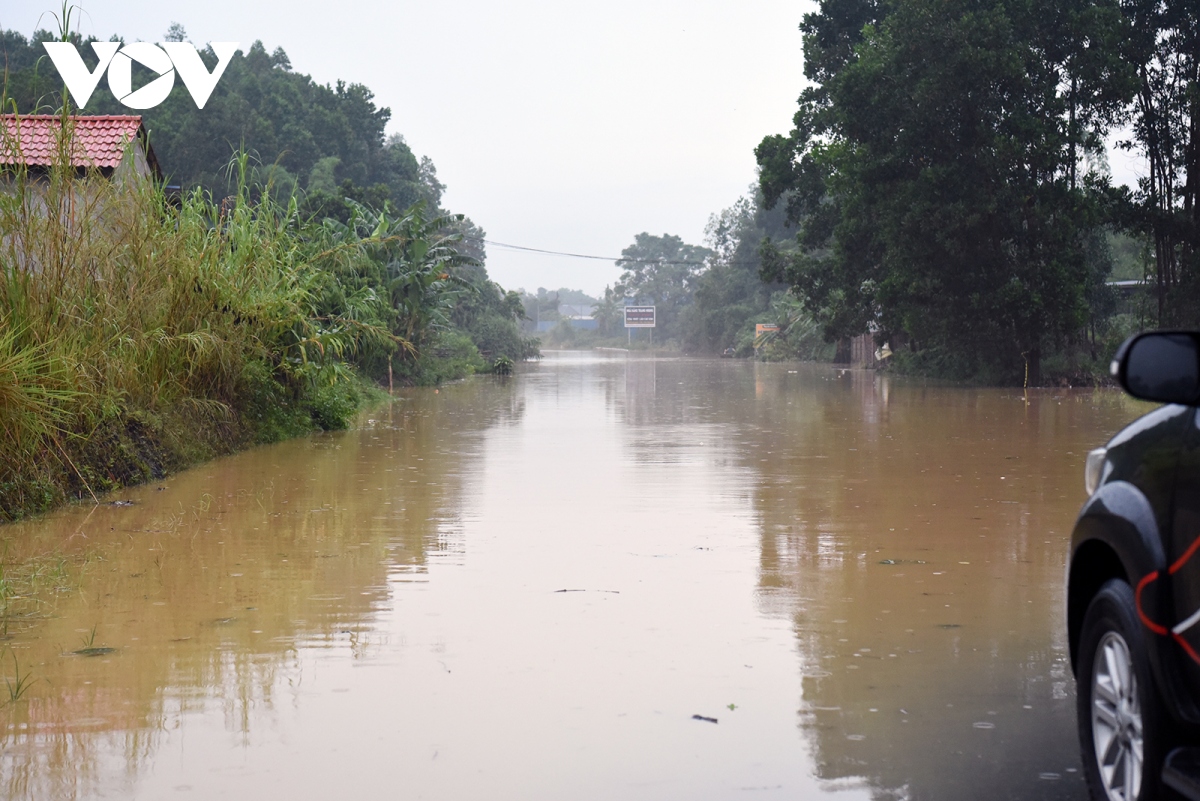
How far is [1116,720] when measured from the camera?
3365 mm

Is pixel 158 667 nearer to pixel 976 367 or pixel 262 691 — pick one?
→ pixel 262 691

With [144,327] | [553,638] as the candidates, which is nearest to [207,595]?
[553,638]

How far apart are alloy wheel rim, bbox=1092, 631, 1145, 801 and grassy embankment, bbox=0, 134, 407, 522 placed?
23.5 feet

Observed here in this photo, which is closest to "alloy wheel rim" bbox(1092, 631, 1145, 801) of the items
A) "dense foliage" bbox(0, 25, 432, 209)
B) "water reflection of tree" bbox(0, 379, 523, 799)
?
"water reflection of tree" bbox(0, 379, 523, 799)

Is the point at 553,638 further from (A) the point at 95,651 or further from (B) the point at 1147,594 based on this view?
(B) the point at 1147,594

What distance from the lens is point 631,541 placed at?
8531mm

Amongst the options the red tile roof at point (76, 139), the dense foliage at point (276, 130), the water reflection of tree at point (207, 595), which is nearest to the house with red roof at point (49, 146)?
the red tile roof at point (76, 139)

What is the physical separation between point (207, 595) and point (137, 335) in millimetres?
5327

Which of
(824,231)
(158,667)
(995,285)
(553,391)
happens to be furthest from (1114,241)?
(158,667)

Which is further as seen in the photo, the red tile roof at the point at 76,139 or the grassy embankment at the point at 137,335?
the red tile roof at the point at 76,139

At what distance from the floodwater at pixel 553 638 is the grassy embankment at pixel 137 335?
0.60m

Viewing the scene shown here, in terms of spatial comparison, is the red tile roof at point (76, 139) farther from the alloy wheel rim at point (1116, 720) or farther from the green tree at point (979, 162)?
the green tree at point (979, 162)

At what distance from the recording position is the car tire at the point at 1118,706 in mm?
3057

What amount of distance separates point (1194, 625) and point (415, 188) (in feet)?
239
